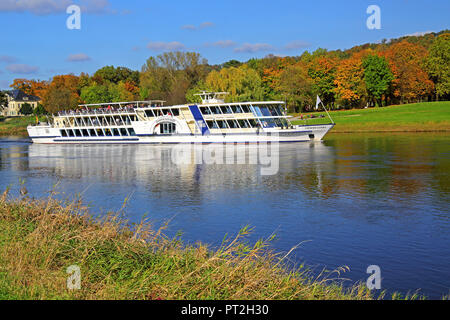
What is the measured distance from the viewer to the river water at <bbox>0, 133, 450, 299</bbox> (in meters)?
12.8

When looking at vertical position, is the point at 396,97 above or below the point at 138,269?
above

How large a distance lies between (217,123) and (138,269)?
1986 inches

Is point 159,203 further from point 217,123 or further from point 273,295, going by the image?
point 217,123

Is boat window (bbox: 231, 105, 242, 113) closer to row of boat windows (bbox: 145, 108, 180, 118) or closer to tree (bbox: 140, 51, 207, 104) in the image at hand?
row of boat windows (bbox: 145, 108, 180, 118)

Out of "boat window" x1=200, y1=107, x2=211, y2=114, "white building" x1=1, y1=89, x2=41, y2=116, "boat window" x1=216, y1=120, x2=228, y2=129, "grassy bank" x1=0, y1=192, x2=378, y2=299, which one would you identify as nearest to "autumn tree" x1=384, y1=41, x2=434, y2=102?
"boat window" x1=216, y1=120, x2=228, y2=129

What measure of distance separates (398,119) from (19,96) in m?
153

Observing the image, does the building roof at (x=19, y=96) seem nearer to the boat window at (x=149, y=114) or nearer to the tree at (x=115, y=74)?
the tree at (x=115, y=74)

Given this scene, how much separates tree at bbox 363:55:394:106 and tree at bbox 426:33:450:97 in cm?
937

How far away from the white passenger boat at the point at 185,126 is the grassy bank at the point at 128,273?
1788 inches

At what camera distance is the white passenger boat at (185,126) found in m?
56.2

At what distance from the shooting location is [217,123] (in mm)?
59625

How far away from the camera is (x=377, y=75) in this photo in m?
90.9

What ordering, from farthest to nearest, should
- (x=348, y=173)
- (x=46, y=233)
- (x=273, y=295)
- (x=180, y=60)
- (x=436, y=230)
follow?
(x=180, y=60) < (x=348, y=173) < (x=436, y=230) < (x=46, y=233) < (x=273, y=295)
